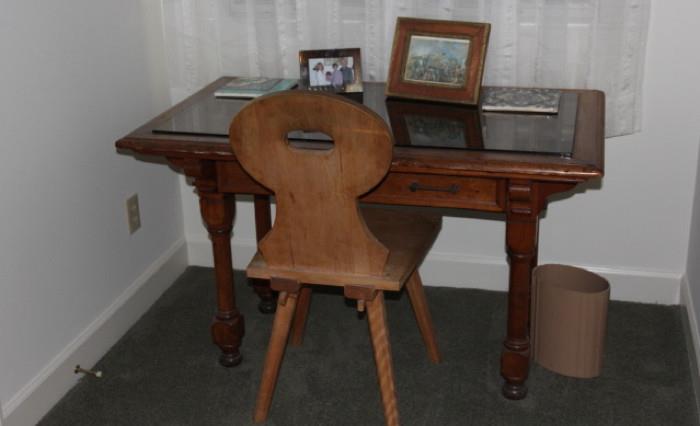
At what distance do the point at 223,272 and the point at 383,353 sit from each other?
52cm

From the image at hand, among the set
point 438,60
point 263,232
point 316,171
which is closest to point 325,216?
point 316,171

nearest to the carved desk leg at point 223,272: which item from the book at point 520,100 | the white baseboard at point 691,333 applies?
the book at point 520,100

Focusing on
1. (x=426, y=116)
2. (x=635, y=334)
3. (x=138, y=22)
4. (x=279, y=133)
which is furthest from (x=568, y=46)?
(x=138, y=22)

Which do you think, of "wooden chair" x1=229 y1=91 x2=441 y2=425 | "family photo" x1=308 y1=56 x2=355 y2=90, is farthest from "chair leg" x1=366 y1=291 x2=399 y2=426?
"family photo" x1=308 y1=56 x2=355 y2=90

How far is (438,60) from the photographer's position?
2404 mm

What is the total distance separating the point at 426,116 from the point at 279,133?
0.52 meters

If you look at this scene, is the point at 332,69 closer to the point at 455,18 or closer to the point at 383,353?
the point at 455,18

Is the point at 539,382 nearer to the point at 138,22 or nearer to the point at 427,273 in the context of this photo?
the point at 427,273

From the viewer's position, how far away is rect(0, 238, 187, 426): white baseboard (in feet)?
7.43

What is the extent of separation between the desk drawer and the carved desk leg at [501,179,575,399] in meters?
0.04

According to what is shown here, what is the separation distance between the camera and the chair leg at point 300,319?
8.53 ft

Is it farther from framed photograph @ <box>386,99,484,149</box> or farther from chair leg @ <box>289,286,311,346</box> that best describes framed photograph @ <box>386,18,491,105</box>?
chair leg @ <box>289,286,311,346</box>

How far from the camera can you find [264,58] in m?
2.73

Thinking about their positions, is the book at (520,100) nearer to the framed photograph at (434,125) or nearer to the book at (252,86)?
the framed photograph at (434,125)
